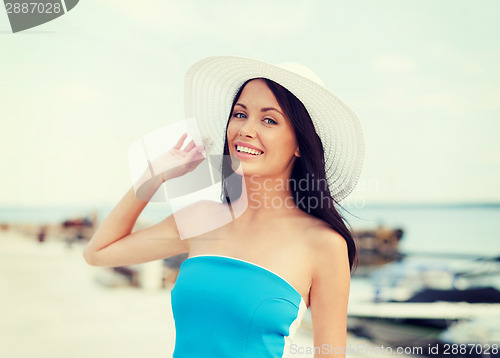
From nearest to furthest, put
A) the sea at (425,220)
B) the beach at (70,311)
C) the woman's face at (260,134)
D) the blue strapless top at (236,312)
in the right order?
the blue strapless top at (236,312) < the woman's face at (260,134) < the beach at (70,311) < the sea at (425,220)

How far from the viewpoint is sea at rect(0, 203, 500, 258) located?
747 inches

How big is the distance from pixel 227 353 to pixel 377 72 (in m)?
28.4

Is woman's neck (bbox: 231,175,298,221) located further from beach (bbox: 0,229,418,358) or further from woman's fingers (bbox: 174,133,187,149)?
beach (bbox: 0,229,418,358)

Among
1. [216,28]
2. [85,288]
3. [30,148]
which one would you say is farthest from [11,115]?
[85,288]

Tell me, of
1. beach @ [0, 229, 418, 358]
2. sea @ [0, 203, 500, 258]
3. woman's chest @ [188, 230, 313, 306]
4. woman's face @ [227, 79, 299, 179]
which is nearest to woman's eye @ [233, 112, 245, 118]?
woman's face @ [227, 79, 299, 179]

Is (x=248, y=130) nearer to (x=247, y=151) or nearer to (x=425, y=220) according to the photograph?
(x=247, y=151)

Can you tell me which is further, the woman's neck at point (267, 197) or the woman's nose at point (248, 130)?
the woman's neck at point (267, 197)

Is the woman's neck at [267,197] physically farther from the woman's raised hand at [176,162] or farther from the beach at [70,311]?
the beach at [70,311]

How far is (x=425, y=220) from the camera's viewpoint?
22.6m

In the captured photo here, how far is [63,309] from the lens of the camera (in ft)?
51.1

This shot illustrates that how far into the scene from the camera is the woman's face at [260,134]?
1361 mm

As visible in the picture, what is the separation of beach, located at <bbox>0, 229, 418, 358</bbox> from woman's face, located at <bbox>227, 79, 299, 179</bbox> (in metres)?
4.22

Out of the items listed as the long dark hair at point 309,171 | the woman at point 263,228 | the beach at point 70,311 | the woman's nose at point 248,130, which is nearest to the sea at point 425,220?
the beach at point 70,311

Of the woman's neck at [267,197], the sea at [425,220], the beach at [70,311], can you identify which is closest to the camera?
the woman's neck at [267,197]
